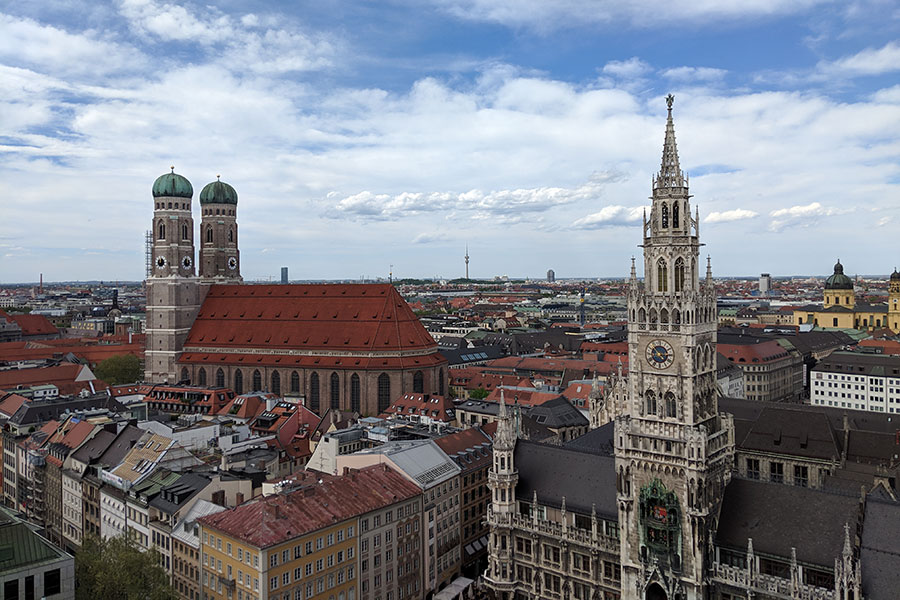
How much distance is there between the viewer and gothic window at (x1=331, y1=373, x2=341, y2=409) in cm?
13725

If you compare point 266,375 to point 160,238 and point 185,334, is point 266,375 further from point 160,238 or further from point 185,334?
point 160,238

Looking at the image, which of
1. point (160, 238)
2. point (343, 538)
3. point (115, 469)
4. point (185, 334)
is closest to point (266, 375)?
point (185, 334)

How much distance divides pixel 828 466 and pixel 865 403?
234 ft

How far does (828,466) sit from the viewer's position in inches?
3273

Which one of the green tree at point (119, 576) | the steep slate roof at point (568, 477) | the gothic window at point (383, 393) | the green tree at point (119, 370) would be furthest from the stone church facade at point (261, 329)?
the green tree at point (119, 576)

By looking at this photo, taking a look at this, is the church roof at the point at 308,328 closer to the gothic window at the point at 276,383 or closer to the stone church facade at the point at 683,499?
the gothic window at the point at 276,383

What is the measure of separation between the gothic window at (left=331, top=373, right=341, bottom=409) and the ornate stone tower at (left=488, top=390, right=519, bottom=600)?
73.8 meters

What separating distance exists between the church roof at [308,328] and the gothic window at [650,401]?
266 feet

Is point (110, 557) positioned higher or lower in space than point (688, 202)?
lower

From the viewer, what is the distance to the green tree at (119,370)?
6540 inches

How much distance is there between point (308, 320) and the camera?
14600 cm

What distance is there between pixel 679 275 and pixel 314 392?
98.5 m

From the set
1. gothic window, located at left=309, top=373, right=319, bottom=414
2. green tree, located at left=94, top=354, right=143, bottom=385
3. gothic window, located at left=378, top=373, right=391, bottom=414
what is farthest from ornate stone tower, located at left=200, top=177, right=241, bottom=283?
gothic window, located at left=378, top=373, right=391, bottom=414

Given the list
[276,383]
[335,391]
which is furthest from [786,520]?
[276,383]
